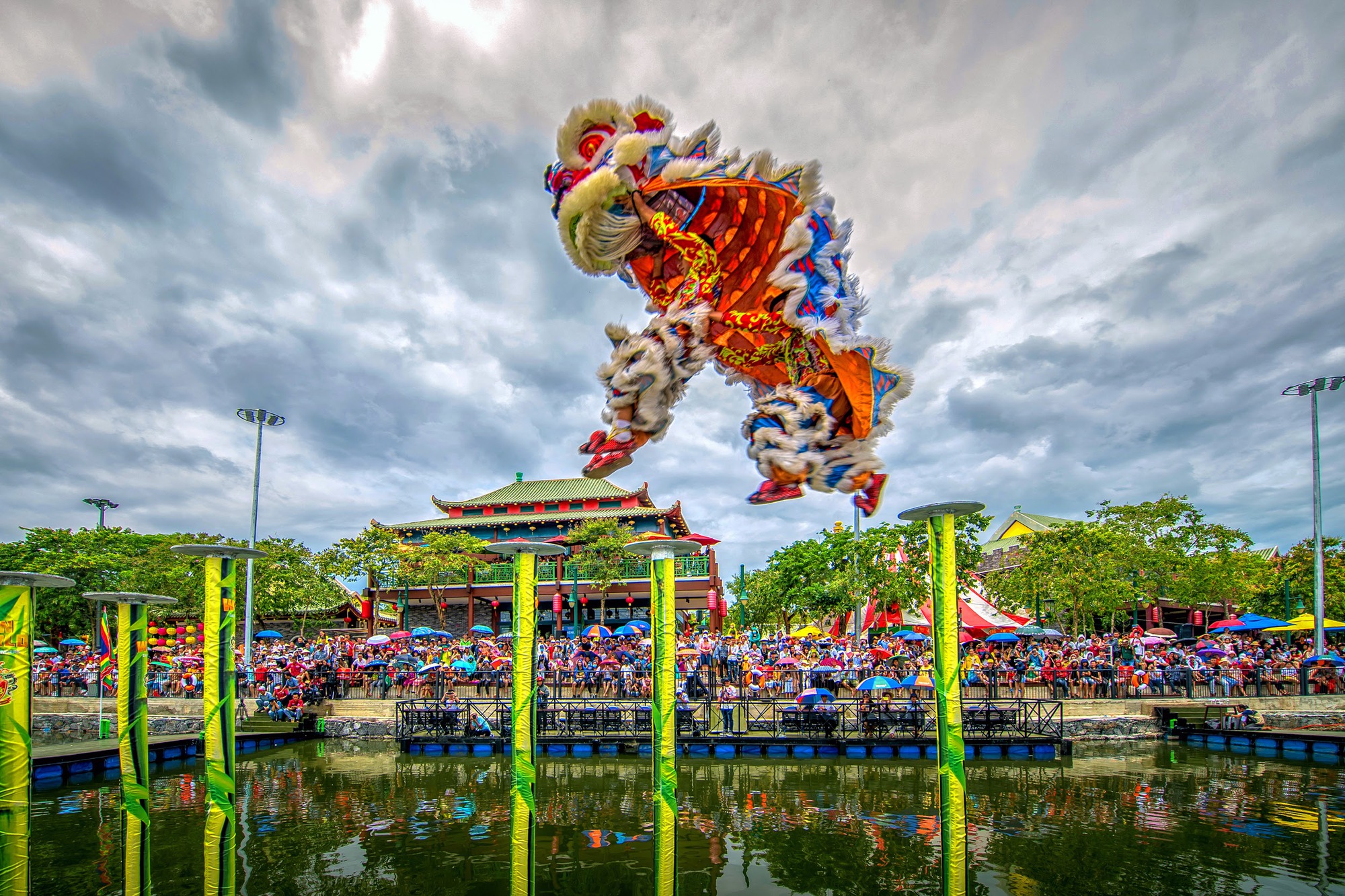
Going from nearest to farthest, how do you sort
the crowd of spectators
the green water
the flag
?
the green water
the flag
the crowd of spectators

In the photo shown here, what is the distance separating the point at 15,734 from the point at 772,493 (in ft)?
19.9

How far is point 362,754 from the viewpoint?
18.0m

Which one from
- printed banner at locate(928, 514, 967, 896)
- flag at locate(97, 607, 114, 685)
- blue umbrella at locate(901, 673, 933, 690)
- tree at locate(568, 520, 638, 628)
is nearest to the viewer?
printed banner at locate(928, 514, 967, 896)

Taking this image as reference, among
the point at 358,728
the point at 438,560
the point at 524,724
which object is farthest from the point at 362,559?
the point at 524,724

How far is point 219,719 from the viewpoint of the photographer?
260 inches

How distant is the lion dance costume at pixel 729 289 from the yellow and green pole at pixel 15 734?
456cm

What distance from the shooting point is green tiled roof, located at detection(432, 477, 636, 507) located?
37.5 metres

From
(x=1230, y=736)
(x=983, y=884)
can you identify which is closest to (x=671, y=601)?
(x=983, y=884)

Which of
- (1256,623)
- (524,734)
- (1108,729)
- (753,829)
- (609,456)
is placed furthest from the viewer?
(1256,623)

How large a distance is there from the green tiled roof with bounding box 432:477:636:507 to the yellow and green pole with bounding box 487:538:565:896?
92.8ft

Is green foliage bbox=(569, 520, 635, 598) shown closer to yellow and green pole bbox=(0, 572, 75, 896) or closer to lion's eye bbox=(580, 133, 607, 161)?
yellow and green pole bbox=(0, 572, 75, 896)

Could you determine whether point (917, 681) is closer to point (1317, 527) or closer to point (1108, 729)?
point (1108, 729)

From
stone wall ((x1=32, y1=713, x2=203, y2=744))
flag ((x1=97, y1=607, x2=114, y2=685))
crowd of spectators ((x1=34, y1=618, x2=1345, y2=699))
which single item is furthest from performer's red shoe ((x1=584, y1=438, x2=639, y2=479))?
stone wall ((x1=32, y1=713, x2=203, y2=744))

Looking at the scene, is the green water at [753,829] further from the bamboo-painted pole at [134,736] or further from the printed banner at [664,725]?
the bamboo-painted pole at [134,736]
